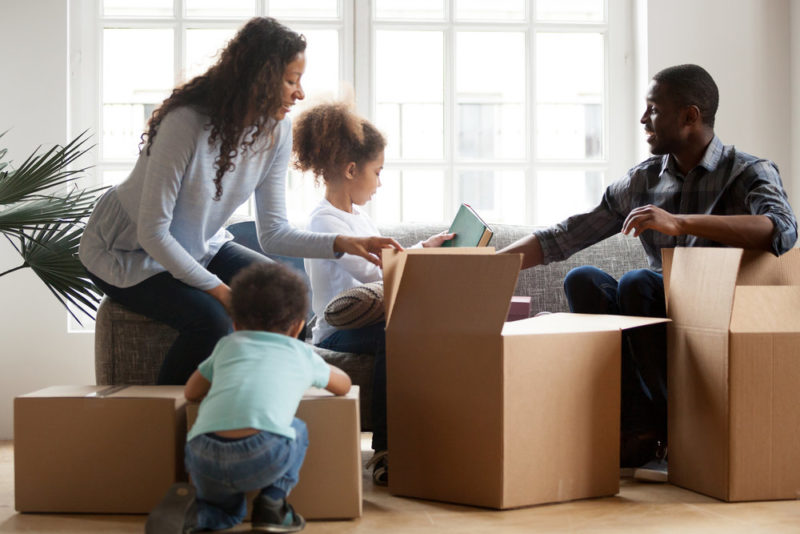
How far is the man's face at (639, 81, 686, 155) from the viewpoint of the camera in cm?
206

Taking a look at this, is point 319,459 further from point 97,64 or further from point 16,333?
point 97,64

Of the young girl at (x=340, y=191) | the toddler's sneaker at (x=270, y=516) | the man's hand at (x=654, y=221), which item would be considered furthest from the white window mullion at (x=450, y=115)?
the toddler's sneaker at (x=270, y=516)

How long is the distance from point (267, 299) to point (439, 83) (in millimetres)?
1843

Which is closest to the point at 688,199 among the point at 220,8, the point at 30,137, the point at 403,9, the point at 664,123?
the point at 664,123

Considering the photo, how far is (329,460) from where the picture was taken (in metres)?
1.59

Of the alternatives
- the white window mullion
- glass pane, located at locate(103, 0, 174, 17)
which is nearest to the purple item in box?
the white window mullion

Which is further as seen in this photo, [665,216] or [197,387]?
[665,216]

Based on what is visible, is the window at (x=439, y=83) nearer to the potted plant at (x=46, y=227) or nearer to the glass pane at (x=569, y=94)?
the glass pane at (x=569, y=94)

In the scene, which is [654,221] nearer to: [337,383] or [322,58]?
[337,383]

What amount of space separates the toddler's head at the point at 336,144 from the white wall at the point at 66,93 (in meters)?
1.10

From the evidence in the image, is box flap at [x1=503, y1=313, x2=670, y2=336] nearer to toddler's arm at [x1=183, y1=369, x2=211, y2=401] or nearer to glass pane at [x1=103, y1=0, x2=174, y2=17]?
toddler's arm at [x1=183, y1=369, x2=211, y2=401]

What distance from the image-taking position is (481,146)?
3141 millimetres

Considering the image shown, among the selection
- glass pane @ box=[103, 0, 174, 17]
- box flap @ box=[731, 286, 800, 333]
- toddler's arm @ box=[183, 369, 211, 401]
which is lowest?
toddler's arm @ box=[183, 369, 211, 401]

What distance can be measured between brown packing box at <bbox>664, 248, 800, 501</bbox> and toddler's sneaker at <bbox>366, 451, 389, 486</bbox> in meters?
0.69
